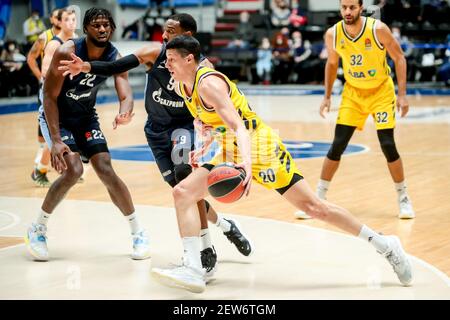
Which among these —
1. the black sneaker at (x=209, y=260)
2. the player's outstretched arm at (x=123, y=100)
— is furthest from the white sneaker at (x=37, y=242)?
the black sneaker at (x=209, y=260)

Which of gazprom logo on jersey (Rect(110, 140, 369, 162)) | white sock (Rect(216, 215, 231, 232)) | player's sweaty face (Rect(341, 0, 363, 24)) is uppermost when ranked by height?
player's sweaty face (Rect(341, 0, 363, 24))

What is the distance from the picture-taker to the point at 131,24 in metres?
23.4

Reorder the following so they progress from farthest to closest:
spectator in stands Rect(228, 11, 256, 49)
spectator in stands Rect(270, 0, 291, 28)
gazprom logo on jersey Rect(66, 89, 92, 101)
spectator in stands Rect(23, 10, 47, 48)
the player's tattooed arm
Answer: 1. spectator in stands Rect(228, 11, 256, 49)
2. spectator in stands Rect(270, 0, 291, 28)
3. spectator in stands Rect(23, 10, 47, 48)
4. the player's tattooed arm
5. gazprom logo on jersey Rect(66, 89, 92, 101)

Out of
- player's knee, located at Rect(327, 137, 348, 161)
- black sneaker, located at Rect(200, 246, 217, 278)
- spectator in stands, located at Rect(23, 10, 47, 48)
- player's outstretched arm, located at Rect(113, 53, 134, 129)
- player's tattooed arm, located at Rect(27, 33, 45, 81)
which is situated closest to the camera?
black sneaker, located at Rect(200, 246, 217, 278)

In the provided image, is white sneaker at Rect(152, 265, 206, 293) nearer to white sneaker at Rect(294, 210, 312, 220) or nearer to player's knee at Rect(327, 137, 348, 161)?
white sneaker at Rect(294, 210, 312, 220)

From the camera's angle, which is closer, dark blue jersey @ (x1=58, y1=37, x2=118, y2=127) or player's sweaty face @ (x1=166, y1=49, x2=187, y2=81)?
player's sweaty face @ (x1=166, y1=49, x2=187, y2=81)

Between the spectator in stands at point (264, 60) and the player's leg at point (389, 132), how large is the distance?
14.8 metres

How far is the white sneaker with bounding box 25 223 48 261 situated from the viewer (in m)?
5.89

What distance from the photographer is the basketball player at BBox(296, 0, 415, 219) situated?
726cm

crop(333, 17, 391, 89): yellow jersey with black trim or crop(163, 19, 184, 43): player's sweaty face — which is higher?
crop(163, 19, 184, 43): player's sweaty face

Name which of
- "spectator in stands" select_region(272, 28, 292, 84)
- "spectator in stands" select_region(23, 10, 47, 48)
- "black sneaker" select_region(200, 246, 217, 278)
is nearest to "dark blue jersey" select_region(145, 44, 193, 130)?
"black sneaker" select_region(200, 246, 217, 278)

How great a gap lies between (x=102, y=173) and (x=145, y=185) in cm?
307

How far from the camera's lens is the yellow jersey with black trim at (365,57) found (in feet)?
24.0
